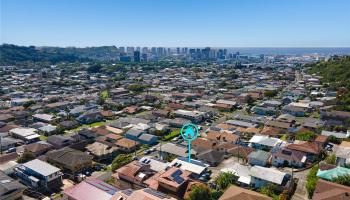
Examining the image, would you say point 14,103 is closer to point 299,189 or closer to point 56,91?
A: point 56,91

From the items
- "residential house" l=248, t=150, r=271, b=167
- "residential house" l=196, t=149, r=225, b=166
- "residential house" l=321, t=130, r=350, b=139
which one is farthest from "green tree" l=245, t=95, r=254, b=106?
"residential house" l=196, t=149, r=225, b=166

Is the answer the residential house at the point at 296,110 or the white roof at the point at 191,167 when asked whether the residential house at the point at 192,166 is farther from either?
the residential house at the point at 296,110

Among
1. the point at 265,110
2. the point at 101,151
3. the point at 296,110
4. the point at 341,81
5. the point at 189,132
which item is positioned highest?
the point at 341,81

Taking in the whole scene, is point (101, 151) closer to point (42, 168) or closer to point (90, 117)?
point (42, 168)

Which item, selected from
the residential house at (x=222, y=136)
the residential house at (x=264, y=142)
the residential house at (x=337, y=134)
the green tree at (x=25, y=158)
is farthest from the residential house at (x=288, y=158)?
the green tree at (x=25, y=158)

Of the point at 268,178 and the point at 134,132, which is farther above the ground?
the point at 268,178

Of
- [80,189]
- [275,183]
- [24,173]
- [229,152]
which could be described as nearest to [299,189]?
[275,183]

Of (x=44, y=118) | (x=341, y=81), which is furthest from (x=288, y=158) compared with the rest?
(x=341, y=81)
